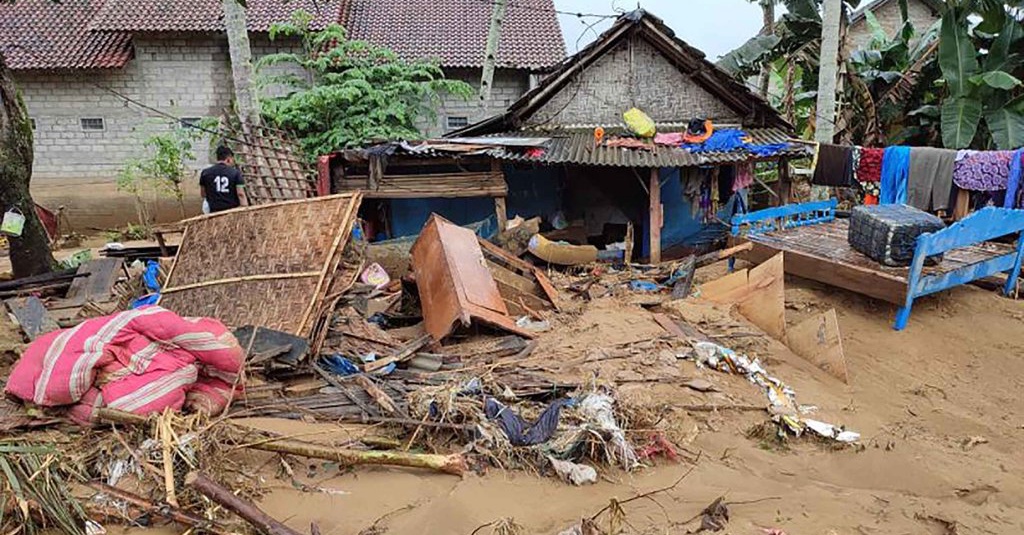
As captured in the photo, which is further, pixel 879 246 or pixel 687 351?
pixel 879 246

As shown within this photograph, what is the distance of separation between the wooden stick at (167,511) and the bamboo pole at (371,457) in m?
0.63

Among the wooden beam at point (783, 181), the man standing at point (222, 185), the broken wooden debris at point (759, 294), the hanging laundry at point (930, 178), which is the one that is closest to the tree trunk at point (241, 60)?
the man standing at point (222, 185)

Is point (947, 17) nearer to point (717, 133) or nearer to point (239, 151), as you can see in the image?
point (717, 133)

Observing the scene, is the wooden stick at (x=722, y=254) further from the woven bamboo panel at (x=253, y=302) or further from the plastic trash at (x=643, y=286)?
the woven bamboo panel at (x=253, y=302)

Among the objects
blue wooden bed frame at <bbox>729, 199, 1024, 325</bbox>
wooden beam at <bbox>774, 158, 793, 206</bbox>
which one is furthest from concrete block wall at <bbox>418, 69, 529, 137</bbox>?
blue wooden bed frame at <bbox>729, 199, 1024, 325</bbox>

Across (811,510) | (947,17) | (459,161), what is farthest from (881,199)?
(811,510)

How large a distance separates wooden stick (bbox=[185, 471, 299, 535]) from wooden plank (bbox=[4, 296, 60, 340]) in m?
4.07

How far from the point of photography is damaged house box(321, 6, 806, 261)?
11.0 meters

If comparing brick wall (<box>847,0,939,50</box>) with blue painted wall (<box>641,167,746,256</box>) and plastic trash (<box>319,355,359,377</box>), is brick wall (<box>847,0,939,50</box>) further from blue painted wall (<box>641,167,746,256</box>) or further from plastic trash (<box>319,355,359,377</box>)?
plastic trash (<box>319,355,359,377</box>)

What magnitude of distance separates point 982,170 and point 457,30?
13162 mm

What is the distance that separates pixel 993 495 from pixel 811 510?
64.1 inches

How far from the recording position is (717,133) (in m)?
11.1

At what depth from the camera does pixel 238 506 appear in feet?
10.9

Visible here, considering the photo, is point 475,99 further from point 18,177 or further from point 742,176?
point 18,177
